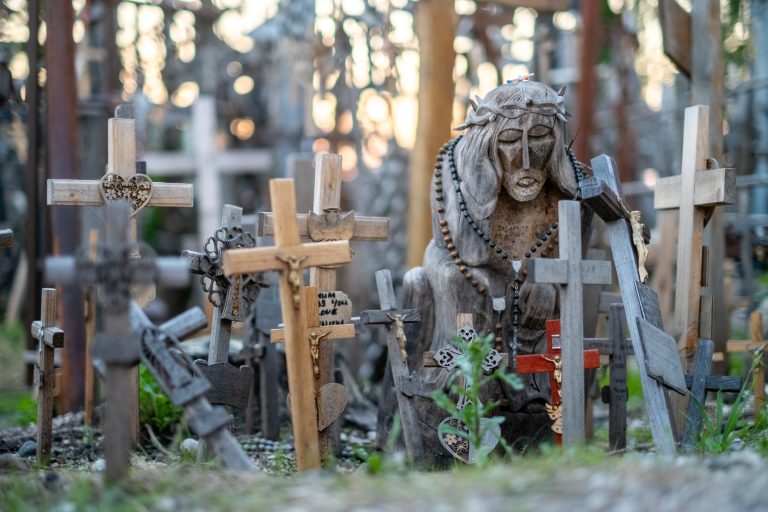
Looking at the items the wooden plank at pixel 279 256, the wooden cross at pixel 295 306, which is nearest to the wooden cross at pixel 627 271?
the wooden plank at pixel 279 256

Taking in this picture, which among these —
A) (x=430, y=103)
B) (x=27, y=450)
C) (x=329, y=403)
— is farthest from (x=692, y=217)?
(x=27, y=450)

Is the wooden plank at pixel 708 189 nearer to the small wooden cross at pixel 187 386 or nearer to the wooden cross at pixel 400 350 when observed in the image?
the wooden cross at pixel 400 350

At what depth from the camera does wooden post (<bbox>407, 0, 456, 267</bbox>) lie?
9.86m

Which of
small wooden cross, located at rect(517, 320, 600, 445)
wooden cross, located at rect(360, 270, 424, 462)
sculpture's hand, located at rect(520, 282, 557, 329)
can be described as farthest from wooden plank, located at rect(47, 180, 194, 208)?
small wooden cross, located at rect(517, 320, 600, 445)

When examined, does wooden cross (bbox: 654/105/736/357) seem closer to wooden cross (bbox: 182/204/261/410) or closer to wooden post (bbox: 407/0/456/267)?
wooden cross (bbox: 182/204/261/410)

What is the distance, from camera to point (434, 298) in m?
6.43

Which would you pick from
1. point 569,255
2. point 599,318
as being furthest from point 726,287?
point 569,255

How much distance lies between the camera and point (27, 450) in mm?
6320

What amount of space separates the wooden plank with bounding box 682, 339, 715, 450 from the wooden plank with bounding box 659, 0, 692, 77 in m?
2.75

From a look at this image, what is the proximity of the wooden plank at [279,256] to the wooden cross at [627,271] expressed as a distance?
136 centimetres

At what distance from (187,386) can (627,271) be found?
2436 mm

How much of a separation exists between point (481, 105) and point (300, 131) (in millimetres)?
8702

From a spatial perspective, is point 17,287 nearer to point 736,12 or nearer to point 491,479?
point 736,12

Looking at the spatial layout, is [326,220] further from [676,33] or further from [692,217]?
[676,33]
